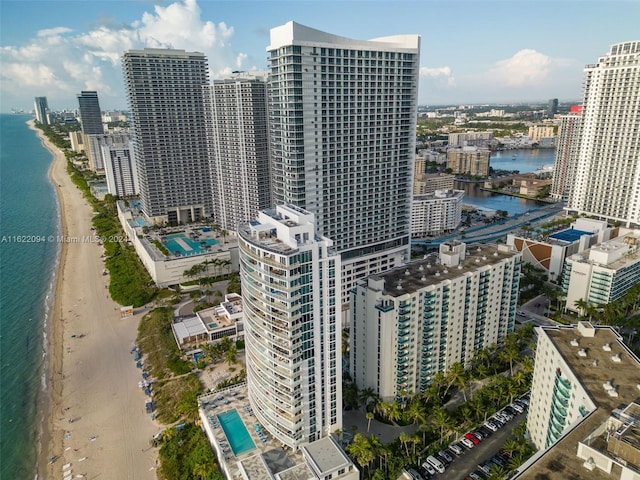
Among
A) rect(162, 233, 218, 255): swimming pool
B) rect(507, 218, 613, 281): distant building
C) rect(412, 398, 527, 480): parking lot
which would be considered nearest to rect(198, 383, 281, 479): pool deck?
rect(412, 398, 527, 480): parking lot

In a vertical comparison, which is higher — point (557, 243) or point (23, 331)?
point (557, 243)

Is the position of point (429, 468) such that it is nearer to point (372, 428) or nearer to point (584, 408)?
point (372, 428)

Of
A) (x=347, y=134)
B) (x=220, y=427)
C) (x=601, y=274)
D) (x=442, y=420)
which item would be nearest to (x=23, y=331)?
(x=220, y=427)

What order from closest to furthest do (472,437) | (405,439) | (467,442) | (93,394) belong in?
(405,439)
(467,442)
(472,437)
(93,394)

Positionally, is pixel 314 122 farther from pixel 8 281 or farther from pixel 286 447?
pixel 8 281

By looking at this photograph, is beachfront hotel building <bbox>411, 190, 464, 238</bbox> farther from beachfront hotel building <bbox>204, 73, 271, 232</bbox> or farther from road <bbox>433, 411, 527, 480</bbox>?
road <bbox>433, 411, 527, 480</bbox>
